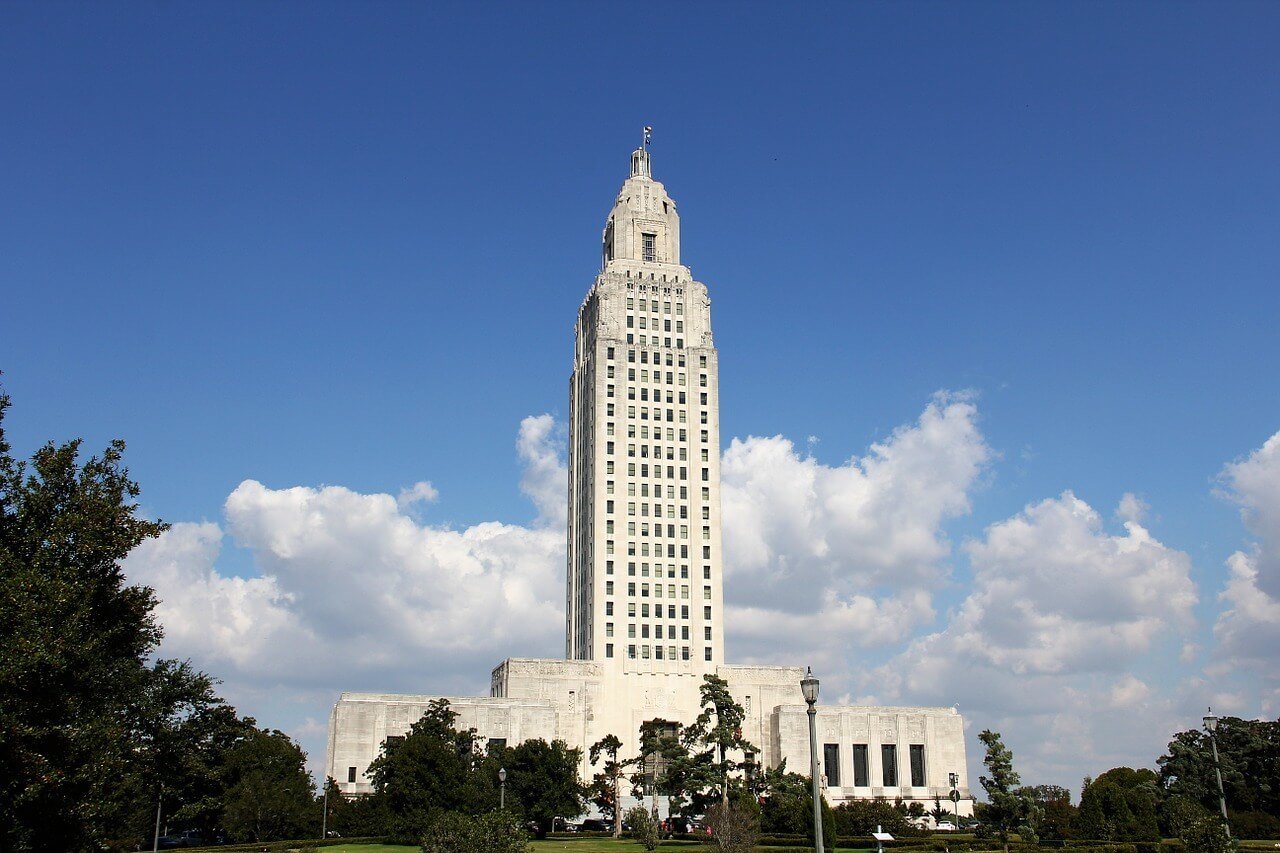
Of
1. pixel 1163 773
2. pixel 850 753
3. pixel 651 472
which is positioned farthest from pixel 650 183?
pixel 1163 773

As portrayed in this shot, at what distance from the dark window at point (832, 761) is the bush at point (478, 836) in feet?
267

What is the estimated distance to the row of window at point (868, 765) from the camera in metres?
109

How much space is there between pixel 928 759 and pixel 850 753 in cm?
879

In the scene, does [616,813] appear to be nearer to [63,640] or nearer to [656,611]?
[656,611]

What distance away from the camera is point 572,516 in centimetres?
12575

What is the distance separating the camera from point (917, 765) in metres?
112

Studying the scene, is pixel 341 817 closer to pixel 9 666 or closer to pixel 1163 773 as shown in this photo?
pixel 9 666

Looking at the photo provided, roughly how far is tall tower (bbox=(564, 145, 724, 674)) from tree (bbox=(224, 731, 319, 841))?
4174 cm

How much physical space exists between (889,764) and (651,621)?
27.8 m

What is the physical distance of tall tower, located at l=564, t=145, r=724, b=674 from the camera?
110 m

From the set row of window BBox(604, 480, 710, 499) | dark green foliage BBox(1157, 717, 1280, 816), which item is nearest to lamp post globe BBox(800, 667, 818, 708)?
dark green foliage BBox(1157, 717, 1280, 816)

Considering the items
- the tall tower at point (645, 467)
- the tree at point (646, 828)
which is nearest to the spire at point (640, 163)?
the tall tower at point (645, 467)

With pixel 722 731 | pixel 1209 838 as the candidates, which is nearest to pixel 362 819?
pixel 722 731

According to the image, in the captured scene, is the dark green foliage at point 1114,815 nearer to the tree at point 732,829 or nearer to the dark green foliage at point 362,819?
the tree at point 732,829
